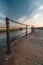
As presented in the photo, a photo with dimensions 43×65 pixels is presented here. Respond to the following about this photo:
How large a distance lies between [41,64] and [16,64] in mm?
613

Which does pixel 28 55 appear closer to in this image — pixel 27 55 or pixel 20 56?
pixel 27 55

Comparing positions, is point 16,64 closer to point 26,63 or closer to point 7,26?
point 26,63

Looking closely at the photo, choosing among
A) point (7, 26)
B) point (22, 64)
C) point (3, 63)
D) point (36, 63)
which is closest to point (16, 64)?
point (22, 64)

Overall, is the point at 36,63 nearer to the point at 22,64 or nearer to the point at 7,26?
the point at 22,64

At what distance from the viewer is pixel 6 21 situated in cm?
259

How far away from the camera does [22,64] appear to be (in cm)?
191

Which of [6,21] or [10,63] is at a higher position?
[6,21]

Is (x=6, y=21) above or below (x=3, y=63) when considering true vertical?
above

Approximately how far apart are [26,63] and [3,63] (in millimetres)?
582

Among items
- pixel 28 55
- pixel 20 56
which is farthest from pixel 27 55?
pixel 20 56

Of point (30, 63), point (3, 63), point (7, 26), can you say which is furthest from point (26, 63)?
point (7, 26)

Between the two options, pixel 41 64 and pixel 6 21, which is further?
pixel 6 21

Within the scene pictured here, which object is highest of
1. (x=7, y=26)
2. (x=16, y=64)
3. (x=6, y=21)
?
(x=6, y=21)

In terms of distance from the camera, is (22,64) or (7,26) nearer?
(22,64)
